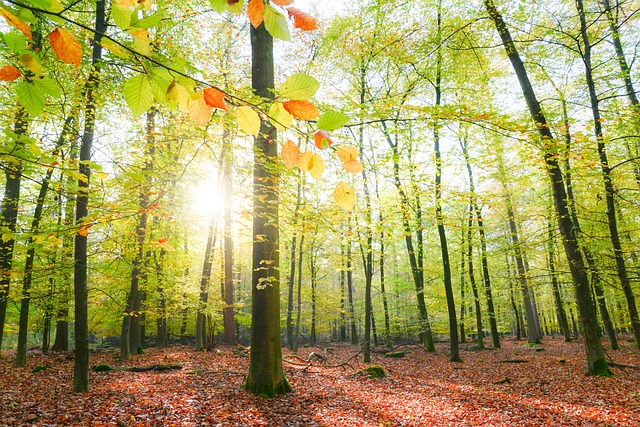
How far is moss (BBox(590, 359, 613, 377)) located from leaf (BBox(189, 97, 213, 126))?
10674mm

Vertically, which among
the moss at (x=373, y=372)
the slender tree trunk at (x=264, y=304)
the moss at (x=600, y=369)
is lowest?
the moss at (x=373, y=372)

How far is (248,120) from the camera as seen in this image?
39.5 inches

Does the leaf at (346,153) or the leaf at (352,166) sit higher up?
the leaf at (346,153)

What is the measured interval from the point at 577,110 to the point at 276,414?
13.7 metres

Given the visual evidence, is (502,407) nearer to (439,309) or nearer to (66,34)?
(66,34)

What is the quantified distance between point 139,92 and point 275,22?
47 cm

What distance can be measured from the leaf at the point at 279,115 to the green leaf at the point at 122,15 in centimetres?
50

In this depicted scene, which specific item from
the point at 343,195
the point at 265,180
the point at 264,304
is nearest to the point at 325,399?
the point at 264,304

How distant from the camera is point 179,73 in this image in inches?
36.6

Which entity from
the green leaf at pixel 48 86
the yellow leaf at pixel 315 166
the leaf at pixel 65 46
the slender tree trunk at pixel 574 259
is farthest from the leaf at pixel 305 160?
the slender tree trunk at pixel 574 259

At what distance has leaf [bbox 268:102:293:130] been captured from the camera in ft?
3.18

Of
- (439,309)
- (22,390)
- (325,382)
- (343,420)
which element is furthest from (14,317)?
(439,309)

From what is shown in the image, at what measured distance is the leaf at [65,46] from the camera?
929 mm

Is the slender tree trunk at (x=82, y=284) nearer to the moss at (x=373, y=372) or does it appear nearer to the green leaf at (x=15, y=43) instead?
the green leaf at (x=15, y=43)
